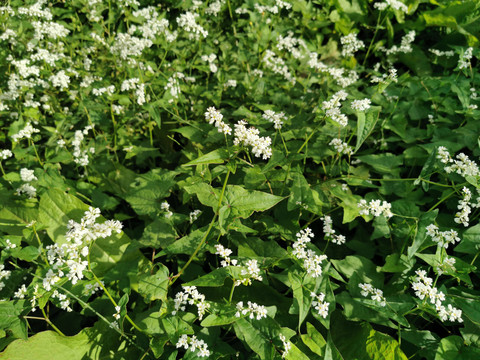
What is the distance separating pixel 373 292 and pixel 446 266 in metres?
0.52

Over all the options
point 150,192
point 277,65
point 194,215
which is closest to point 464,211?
point 194,215

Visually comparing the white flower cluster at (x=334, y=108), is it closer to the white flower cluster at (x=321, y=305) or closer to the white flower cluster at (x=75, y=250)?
the white flower cluster at (x=321, y=305)

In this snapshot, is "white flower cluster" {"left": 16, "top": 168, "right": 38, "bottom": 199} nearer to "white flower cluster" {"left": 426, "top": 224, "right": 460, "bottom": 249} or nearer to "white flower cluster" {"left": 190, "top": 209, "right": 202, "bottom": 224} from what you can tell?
"white flower cluster" {"left": 190, "top": 209, "right": 202, "bottom": 224}

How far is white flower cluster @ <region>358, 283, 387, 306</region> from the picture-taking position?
241 centimetres

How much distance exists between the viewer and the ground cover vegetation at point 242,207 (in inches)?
90.1

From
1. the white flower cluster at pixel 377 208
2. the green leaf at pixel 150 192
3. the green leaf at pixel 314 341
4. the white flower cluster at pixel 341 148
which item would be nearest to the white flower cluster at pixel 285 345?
the green leaf at pixel 314 341

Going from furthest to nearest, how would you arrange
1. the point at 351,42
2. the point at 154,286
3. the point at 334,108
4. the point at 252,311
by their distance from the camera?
the point at 351,42, the point at 334,108, the point at 154,286, the point at 252,311

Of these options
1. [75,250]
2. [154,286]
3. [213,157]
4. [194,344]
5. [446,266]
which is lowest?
[446,266]

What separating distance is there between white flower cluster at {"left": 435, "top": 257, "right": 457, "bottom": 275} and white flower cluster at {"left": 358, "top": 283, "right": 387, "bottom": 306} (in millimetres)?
401

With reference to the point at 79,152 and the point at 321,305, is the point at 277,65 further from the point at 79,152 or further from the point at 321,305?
the point at 321,305

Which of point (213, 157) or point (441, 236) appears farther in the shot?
point (441, 236)

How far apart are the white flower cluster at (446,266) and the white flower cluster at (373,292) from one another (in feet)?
1.32

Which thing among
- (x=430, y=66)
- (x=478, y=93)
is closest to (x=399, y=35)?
(x=430, y=66)

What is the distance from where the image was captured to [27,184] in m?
3.19
